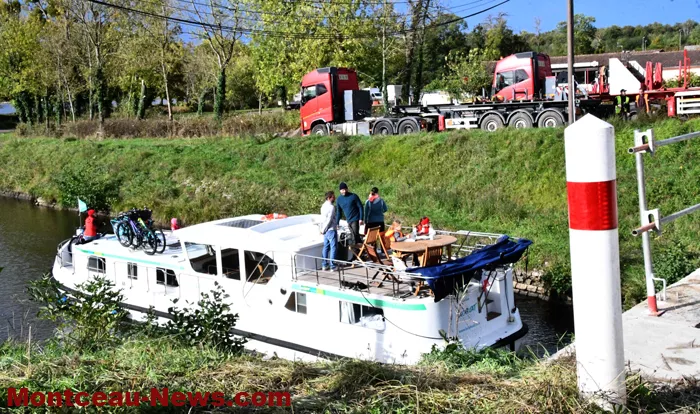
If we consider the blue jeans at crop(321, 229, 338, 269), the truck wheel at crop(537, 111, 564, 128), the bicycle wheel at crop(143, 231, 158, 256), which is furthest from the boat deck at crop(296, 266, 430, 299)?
the truck wheel at crop(537, 111, 564, 128)

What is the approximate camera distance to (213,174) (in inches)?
1199

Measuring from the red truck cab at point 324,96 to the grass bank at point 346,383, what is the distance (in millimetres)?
28070

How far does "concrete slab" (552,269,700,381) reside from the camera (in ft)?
18.2

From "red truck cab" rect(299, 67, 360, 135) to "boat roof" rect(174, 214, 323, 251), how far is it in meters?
19.3

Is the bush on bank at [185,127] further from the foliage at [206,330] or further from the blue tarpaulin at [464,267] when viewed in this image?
the foliage at [206,330]

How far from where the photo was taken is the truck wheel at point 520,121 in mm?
26575

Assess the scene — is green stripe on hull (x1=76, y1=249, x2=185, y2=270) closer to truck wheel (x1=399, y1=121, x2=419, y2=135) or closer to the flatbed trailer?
the flatbed trailer

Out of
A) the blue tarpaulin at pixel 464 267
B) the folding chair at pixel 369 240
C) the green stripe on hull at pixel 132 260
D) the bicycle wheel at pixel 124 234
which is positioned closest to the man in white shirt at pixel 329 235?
the folding chair at pixel 369 240

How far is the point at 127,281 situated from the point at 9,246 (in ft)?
37.3

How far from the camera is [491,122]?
2761 centimetres

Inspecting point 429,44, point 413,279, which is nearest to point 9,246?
point 413,279

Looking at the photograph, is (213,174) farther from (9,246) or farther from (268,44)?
(268,44)

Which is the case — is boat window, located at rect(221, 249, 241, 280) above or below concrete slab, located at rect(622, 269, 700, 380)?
below

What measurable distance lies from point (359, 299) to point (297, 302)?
1.64m
